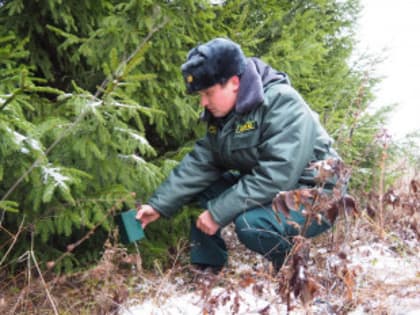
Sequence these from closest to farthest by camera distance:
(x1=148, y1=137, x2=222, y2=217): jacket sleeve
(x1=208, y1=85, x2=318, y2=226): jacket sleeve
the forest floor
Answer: the forest floor
(x1=208, y1=85, x2=318, y2=226): jacket sleeve
(x1=148, y1=137, x2=222, y2=217): jacket sleeve

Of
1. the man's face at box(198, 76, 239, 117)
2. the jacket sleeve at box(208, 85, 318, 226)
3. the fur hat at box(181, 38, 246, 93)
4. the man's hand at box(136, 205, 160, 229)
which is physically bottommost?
the man's hand at box(136, 205, 160, 229)

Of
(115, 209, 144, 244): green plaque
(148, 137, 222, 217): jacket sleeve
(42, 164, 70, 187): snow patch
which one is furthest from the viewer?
(148, 137, 222, 217): jacket sleeve

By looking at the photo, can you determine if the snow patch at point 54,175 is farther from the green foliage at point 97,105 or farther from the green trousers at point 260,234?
the green trousers at point 260,234

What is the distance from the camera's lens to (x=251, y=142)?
2.51m

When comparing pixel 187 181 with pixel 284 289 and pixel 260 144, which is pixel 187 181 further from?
pixel 284 289

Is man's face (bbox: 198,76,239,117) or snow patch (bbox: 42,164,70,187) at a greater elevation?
man's face (bbox: 198,76,239,117)

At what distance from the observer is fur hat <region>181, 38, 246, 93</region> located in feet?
7.70

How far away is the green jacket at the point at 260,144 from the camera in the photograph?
2318mm

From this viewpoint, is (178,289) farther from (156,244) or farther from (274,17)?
(274,17)

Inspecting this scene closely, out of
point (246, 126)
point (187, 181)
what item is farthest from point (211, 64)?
point (187, 181)

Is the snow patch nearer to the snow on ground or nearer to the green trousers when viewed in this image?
the snow on ground

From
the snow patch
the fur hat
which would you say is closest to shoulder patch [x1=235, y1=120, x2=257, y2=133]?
the fur hat

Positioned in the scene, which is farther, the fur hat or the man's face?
the man's face

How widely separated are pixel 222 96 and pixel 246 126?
0.23m
